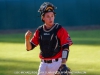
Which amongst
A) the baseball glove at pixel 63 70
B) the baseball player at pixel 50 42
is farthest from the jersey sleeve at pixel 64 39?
the baseball glove at pixel 63 70

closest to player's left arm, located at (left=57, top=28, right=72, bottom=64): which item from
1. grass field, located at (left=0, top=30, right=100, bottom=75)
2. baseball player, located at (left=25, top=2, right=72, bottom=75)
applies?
baseball player, located at (left=25, top=2, right=72, bottom=75)

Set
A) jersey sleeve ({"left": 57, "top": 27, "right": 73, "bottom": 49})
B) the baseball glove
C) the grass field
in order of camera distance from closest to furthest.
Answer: the baseball glove → jersey sleeve ({"left": 57, "top": 27, "right": 73, "bottom": 49}) → the grass field

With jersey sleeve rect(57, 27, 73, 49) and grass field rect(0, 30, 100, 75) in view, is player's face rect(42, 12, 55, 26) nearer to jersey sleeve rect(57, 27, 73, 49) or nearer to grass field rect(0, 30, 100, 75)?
jersey sleeve rect(57, 27, 73, 49)

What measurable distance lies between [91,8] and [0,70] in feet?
36.5

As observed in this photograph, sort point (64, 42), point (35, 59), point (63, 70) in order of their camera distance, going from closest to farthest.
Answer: point (63, 70), point (64, 42), point (35, 59)

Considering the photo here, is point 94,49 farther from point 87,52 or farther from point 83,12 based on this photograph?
point 83,12

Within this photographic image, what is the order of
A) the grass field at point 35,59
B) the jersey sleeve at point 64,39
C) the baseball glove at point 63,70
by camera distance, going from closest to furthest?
the baseball glove at point 63,70 → the jersey sleeve at point 64,39 → the grass field at point 35,59

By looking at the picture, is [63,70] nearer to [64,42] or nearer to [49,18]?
[64,42]

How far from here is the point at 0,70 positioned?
7.55m

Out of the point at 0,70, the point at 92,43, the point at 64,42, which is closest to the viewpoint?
the point at 64,42

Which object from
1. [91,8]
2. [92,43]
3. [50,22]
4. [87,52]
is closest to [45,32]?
[50,22]

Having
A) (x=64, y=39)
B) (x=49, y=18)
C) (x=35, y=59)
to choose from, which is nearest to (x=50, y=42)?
(x=64, y=39)

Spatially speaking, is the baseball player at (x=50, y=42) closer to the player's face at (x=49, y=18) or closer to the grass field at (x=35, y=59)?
the player's face at (x=49, y=18)

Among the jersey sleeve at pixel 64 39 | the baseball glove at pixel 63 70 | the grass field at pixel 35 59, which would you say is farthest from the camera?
the grass field at pixel 35 59
